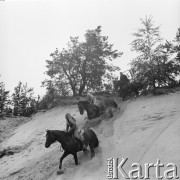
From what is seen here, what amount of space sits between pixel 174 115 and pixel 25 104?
78.7 ft

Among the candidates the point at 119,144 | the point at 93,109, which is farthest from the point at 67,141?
the point at 93,109

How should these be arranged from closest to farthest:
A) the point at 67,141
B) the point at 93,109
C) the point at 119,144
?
the point at 67,141 → the point at 119,144 → the point at 93,109

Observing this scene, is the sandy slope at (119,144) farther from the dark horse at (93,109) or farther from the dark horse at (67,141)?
the dark horse at (93,109)

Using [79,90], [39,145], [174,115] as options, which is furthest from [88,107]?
[79,90]

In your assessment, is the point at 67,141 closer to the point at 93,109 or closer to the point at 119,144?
the point at 119,144

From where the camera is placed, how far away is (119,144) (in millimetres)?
16688

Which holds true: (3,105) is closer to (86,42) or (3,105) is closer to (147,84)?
(86,42)

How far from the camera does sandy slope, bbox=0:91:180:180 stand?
14.7 metres

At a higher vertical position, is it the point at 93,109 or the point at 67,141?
the point at 93,109

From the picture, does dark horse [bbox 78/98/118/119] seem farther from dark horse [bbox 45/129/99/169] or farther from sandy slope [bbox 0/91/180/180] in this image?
dark horse [bbox 45/129/99/169]

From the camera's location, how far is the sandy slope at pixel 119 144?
14.7 meters

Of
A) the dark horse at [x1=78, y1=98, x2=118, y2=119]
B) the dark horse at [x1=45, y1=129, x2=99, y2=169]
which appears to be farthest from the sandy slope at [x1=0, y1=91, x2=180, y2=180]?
the dark horse at [x1=78, y1=98, x2=118, y2=119]

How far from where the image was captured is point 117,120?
66.2 ft

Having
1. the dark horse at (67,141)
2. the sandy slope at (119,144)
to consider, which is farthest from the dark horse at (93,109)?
the dark horse at (67,141)
